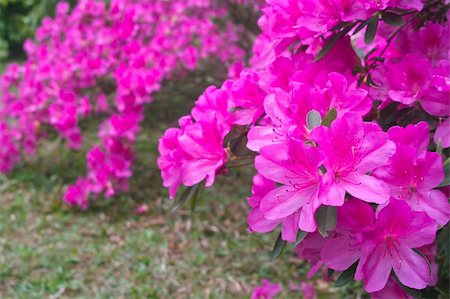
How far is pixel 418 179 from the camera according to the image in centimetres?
93

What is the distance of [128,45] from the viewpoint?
3.47 meters

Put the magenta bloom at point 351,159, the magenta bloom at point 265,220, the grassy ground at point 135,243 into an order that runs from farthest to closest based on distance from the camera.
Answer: the grassy ground at point 135,243 → the magenta bloom at point 265,220 → the magenta bloom at point 351,159

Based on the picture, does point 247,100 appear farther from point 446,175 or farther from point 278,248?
point 446,175

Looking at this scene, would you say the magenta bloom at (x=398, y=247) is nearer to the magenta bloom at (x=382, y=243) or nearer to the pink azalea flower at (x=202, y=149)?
the magenta bloom at (x=382, y=243)

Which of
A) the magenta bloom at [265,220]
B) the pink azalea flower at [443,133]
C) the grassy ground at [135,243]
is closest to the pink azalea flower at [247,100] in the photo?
the magenta bloom at [265,220]

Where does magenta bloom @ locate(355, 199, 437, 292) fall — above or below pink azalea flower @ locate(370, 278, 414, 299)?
above

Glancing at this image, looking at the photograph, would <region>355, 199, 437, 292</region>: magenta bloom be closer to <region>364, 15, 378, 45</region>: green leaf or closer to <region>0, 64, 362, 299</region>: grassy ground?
<region>364, 15, 378, 45</region>: green leaf

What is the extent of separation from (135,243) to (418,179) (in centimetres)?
228

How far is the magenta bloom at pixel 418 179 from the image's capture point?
0.92 metres

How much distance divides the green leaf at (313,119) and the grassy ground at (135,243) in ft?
5.75

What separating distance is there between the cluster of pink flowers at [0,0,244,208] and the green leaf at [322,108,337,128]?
7.92 ft

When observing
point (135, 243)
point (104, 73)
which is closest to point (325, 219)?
point (135, 243)

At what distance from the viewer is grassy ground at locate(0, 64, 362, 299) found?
263 cm

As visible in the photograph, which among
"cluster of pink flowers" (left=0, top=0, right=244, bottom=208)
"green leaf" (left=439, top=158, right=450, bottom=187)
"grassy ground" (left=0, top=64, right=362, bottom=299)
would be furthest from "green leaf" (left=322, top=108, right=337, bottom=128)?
"cluster of pink flowers" (left=0, top=0, right=244, bottom=208)
